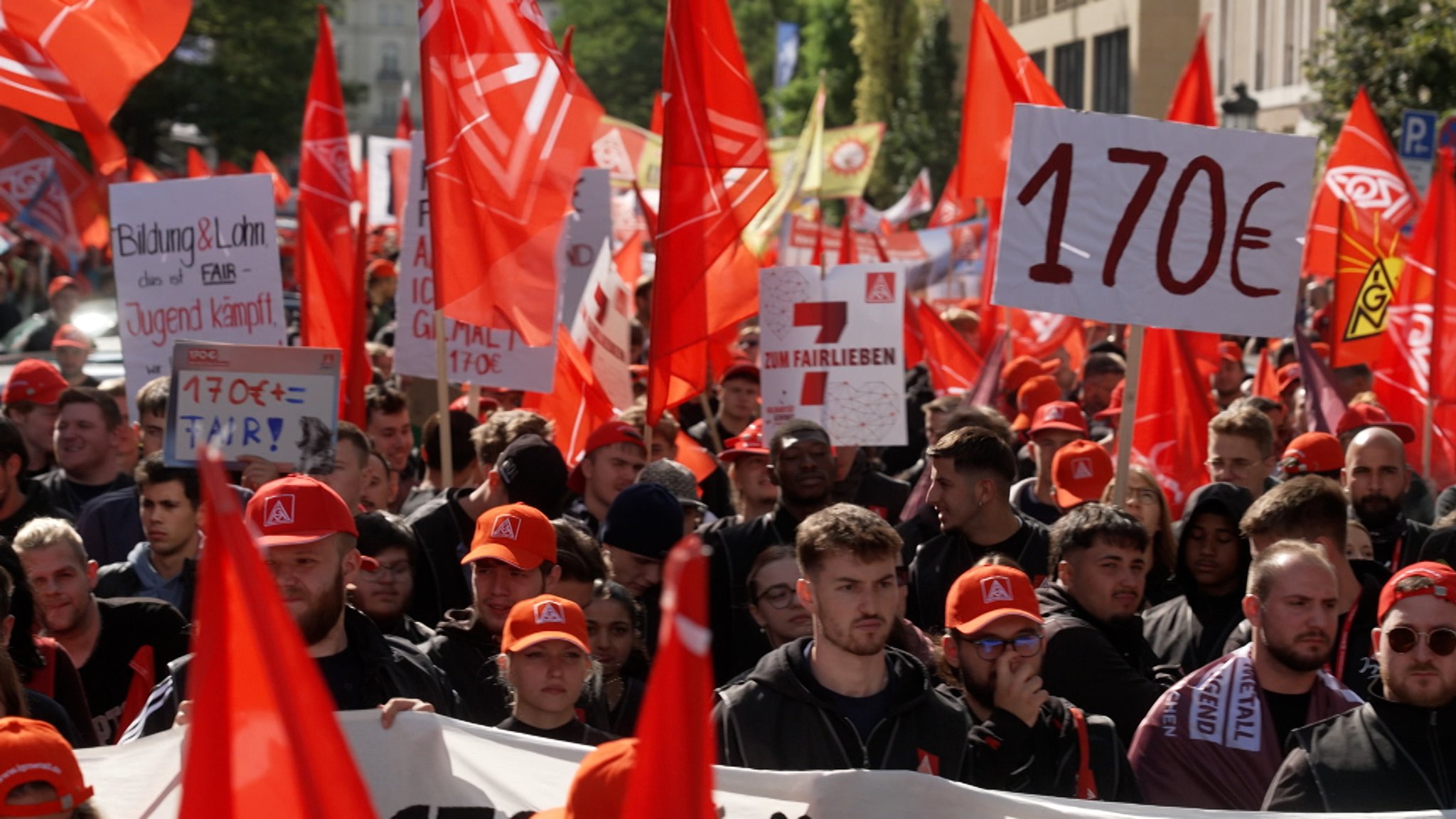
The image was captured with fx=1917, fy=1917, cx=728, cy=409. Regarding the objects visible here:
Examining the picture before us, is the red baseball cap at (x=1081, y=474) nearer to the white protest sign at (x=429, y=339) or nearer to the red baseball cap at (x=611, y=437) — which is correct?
the red baseball cap at (x=611, y=437)

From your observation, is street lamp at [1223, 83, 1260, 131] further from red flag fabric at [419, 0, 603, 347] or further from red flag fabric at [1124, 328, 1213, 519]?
red flag fabric at [419, 0, 603, 347]

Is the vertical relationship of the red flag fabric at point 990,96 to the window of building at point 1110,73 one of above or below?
below

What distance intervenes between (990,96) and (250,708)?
8.78 metres

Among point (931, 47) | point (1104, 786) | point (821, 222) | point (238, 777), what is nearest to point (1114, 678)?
point (1104, 786)

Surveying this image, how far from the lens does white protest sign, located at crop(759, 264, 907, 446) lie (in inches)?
325

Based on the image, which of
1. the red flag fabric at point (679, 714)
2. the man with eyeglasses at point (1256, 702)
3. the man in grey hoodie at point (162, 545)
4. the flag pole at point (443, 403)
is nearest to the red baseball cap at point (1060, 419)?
the flag pole at point (443, 403)

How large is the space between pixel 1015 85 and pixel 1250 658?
239 inches

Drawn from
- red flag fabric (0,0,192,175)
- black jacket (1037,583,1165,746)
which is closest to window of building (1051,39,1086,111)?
red flag fabric (0,0,192,175)

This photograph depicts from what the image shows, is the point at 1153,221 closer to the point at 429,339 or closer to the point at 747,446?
the point at 747,446

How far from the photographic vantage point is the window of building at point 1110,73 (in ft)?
142

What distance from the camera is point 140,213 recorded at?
823 centimetres

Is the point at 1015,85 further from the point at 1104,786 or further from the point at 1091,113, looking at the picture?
the point at 1104,786

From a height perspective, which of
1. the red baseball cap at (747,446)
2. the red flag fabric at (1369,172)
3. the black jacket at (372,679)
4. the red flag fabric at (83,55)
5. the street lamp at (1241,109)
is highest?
the street lamp at (1241,109)

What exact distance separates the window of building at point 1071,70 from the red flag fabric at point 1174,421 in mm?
37618
